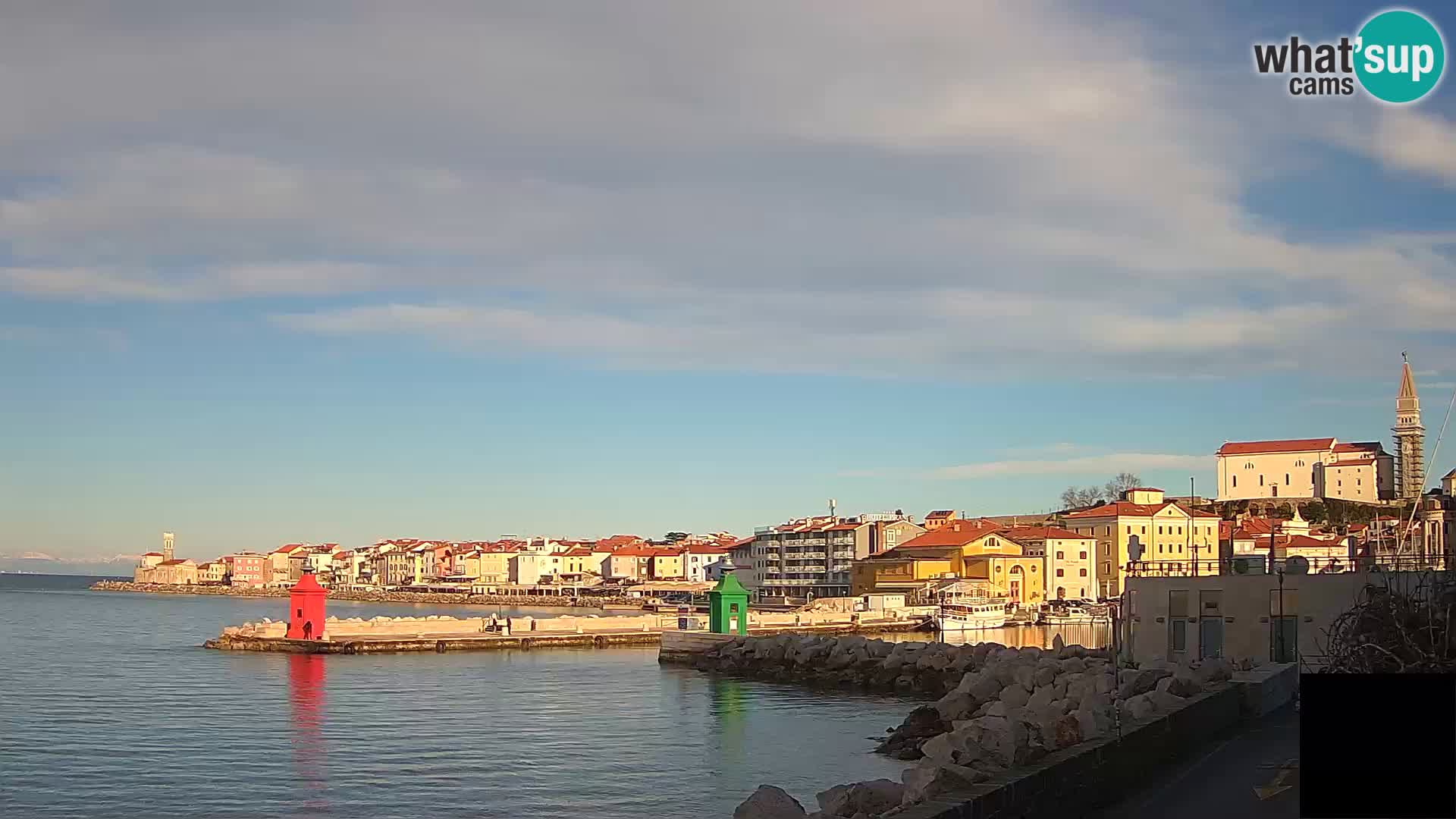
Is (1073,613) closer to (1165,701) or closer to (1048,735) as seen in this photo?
(1165,701)

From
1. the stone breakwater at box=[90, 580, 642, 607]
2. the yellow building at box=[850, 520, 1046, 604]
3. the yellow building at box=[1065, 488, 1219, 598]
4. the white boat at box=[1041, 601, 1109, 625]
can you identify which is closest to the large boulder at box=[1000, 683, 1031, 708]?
the white boat at box=[1041, 601, 1109, 625]

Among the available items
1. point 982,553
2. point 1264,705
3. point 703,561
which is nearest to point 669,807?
point 1264,705

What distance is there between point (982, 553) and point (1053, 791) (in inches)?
3223

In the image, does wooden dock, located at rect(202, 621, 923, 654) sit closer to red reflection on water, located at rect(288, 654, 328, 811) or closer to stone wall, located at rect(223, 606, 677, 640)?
stone wall, located at rect(223, 606, 677, 640)

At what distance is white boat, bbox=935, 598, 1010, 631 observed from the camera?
232 ft

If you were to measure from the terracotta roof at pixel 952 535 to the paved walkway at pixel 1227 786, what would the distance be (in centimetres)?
7762

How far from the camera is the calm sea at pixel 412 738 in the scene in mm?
20219

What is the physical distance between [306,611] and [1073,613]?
47655 millimetres

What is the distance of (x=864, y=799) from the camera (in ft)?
46.7

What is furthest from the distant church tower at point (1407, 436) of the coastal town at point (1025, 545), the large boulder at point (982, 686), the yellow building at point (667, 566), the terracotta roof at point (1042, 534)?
the large boulder at point (982, 686)

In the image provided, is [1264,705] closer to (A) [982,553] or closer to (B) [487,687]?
(B) [487,687]

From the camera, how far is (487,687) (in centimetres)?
3894

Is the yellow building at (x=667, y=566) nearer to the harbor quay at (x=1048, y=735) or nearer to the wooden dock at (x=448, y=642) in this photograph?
the wooden dock at (x=448, y=642)

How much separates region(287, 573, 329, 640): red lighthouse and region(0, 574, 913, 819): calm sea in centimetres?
363
